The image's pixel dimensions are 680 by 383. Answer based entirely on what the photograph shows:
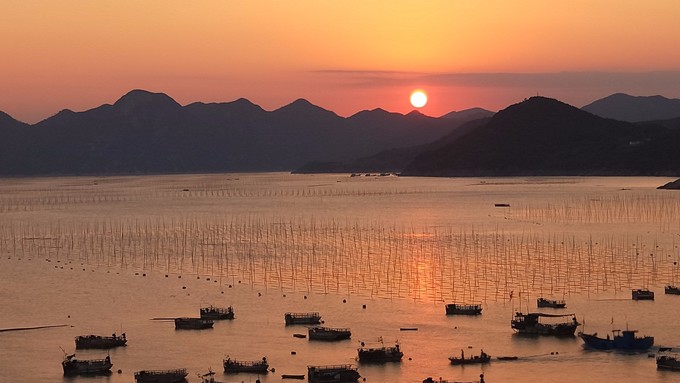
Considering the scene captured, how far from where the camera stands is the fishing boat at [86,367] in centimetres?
5428

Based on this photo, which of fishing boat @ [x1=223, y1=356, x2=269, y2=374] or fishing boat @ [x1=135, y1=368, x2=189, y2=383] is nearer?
fishing boat @ [x1=135, y1=368, x2=189, y2=383]

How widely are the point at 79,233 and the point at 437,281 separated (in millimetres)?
A: 68782

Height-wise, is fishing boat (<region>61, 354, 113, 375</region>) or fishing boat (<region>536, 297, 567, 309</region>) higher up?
fishing boat (<region>536, 297, 567, 309</region>)

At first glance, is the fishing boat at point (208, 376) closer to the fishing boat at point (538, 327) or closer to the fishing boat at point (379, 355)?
the fishing boat at point (379, 355)

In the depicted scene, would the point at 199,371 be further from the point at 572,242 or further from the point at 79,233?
the point at 79,233

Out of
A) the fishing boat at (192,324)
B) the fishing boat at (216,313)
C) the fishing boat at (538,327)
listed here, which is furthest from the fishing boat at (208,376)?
the fishing boat at (538,327)

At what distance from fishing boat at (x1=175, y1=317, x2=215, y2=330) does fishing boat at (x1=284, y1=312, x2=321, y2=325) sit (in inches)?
185

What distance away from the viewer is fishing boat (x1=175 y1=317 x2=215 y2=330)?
6556cm

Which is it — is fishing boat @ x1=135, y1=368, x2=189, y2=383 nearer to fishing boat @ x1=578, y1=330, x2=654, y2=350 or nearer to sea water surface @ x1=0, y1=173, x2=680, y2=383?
sea water surface @ x1=0, y1=173, x2=680, y2=383

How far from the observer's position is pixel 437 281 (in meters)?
84.1

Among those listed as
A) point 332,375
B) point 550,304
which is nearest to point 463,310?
point 550,304

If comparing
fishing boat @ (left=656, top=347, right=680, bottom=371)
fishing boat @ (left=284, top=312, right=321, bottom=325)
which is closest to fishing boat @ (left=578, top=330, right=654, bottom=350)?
fishing boat @ (left=656, top=347, right=680, bottom=371)

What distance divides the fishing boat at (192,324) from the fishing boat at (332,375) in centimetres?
1532

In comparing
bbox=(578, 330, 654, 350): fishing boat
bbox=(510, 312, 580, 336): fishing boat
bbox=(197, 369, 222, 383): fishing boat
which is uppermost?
bbox=(510, 312, 580, 336): fishing boat
